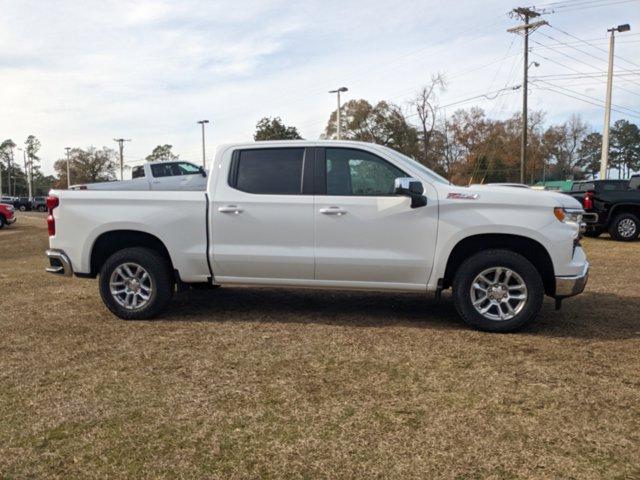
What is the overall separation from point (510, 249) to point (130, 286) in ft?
13.2

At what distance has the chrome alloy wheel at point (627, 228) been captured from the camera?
47.3 feet

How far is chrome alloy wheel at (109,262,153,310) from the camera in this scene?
19.6ft

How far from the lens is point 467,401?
3.75 m

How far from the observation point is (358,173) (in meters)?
5.67

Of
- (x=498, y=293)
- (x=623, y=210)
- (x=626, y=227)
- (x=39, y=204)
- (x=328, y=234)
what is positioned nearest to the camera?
(x=498, y=293)

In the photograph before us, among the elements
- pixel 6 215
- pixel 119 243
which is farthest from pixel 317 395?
pixel 6 215

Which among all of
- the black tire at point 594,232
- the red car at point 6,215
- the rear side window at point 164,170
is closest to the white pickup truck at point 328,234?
the black tire at point 594,232

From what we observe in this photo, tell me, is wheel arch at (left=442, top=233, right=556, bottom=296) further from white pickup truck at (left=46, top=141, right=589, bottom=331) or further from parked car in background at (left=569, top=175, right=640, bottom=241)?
parked car in background at (left=569, top=175, right=640, bottom=241)

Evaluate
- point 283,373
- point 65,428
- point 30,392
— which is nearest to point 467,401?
point 283,373

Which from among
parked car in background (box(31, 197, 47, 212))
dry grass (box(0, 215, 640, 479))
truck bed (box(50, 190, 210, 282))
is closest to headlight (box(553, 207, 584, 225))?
dry grass (box(0, 215, 640, 479))

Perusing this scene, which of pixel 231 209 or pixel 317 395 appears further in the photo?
pixel 231 209

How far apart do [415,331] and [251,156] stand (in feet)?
8.23

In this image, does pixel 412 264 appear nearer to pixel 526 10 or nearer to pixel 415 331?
pixel 415 331

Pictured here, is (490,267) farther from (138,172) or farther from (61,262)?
(138,172)
